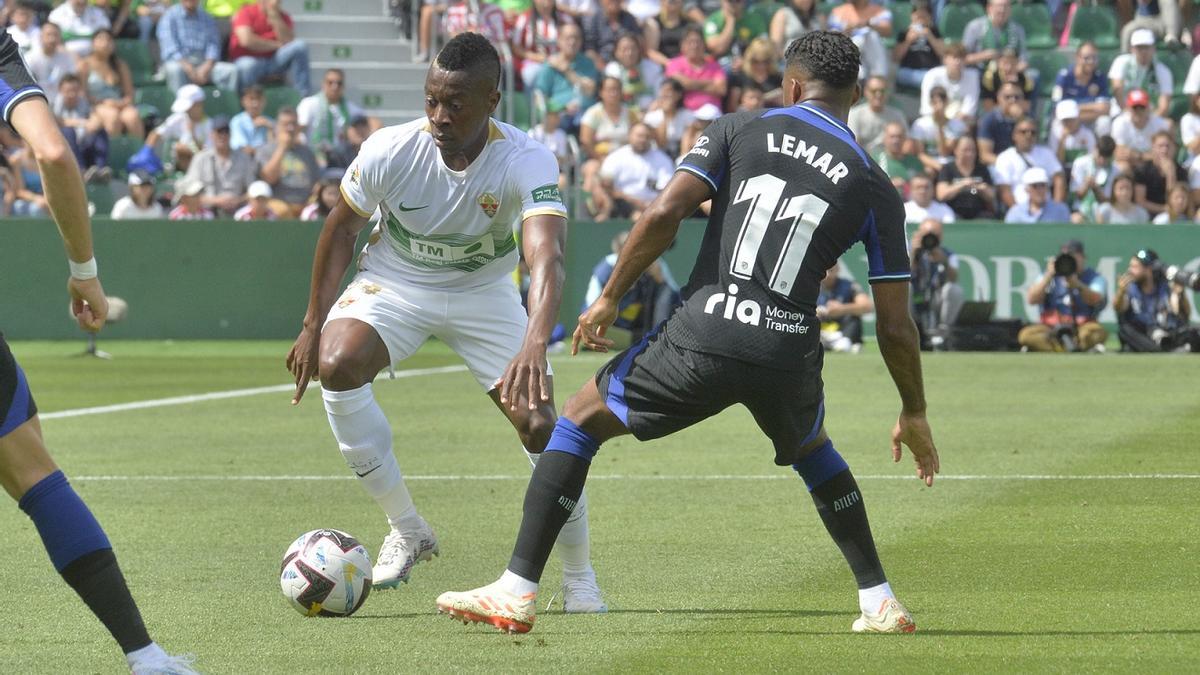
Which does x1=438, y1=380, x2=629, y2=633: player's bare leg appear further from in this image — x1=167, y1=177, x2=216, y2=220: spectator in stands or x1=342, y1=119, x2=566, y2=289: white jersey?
x1=167, y1=177, x2=216, y2=220: spectator in stands

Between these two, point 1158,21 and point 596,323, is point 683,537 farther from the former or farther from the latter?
point 1158,21

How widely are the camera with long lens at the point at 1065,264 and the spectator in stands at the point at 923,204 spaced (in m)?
1.78

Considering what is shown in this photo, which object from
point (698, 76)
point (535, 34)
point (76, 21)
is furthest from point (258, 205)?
point (698, 76)

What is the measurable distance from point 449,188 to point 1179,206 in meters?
16.1

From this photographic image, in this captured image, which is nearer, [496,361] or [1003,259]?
[496,361]

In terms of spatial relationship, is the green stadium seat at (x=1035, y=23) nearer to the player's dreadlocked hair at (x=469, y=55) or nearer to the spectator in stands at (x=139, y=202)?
the spectator in stands at (x=139, y=202)

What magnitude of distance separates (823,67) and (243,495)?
199 inches

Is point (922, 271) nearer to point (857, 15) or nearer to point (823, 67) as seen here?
point (857, 15)

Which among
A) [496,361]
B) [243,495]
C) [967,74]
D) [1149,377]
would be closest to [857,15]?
[967,74]

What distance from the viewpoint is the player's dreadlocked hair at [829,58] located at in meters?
6.22

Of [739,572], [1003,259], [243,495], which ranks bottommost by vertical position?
[1003,259]

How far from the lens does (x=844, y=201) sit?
6.07 metres

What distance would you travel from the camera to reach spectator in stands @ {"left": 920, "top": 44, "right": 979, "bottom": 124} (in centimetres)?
2455

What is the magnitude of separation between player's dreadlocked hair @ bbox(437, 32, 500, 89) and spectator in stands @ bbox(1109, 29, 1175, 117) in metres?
19.1
